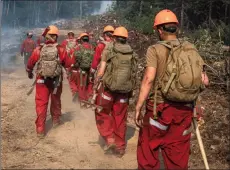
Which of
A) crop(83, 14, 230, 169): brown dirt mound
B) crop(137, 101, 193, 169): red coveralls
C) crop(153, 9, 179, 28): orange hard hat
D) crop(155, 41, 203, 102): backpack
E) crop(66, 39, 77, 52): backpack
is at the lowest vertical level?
crop(83, 14, 230, 169): brown dirt mound

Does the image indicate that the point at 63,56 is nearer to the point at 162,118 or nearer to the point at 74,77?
the point at 74,77

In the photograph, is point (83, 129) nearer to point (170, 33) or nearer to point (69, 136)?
point (69, 136)

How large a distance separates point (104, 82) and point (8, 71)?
11.6 metres

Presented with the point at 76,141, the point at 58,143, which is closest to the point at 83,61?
the point at 76,141

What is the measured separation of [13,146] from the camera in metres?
7.01

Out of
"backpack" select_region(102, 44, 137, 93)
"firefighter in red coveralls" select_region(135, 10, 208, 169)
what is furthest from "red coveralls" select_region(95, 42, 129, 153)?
"firefighter in red coveralls" select_region(135, 10, 208, 169)

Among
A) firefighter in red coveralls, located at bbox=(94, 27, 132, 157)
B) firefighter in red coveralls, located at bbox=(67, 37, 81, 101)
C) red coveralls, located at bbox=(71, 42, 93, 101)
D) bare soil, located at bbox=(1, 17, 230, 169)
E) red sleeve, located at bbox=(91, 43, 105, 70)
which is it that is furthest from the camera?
firefighter in red coveralls, located at bbox=(67, 37, 81, 101)

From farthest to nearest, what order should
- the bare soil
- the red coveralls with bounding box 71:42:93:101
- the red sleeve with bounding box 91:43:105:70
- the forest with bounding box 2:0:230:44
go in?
1. the forest with bounding box 2:0:230:44
2. the red coveralls with bounding box 71:42:93:101
3. the red sleeve with bounding box 91:43:105:70
4. the bare soil

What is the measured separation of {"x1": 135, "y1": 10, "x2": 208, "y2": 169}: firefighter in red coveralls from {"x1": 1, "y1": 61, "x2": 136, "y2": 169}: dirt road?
5.29ft

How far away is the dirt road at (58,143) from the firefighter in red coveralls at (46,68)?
1.58ft

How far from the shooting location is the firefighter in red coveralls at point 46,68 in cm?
739

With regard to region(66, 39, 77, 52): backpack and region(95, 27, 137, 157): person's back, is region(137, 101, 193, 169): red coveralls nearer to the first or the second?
region(95, 27, 137, 157): person's back

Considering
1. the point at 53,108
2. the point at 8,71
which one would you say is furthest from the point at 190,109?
the point at 8,71

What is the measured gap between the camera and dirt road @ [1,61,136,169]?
6.21 meters
